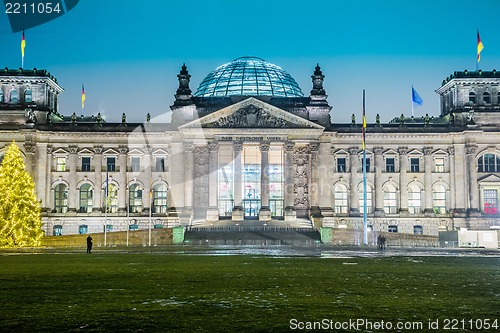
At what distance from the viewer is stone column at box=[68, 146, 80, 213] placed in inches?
4281

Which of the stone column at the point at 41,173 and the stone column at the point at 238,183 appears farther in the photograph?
the stone column at the point at 41,173

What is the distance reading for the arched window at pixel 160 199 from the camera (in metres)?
110

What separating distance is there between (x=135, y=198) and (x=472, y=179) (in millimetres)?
52534

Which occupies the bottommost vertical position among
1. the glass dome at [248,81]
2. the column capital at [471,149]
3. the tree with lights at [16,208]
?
the tree with lights at [16,208]

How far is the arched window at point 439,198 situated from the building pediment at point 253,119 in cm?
2224

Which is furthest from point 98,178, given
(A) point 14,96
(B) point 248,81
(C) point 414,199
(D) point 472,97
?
(D) point 472,97

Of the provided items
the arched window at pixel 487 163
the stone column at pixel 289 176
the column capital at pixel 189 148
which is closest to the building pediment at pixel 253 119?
the column capital at pixel 189 148

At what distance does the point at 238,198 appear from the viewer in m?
101

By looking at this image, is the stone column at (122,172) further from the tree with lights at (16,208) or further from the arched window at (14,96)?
the tree with lights at (16,208)

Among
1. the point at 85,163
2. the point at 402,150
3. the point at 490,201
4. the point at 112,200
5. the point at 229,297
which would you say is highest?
the point at 402,150

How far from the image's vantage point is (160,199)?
110 metres

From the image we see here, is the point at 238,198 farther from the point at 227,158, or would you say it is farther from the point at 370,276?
the point at 370,276

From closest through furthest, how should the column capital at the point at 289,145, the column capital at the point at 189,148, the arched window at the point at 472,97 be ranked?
the column capital at the point at 289,145 < the column capital at the point at 189,148 < the arched window at the point at 472,97

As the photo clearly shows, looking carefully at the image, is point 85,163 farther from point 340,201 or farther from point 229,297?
point 229,297
